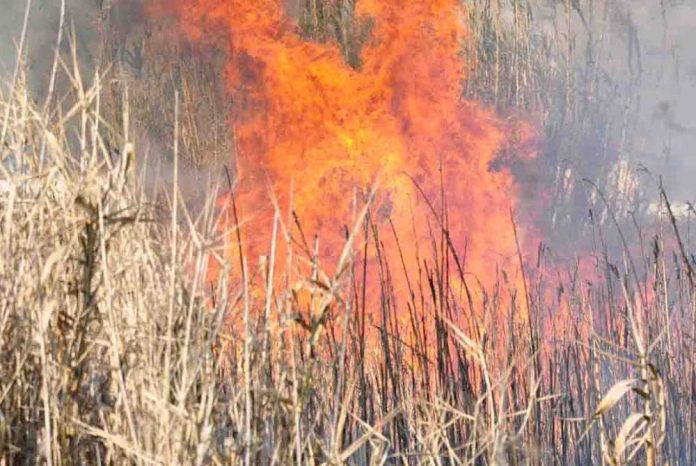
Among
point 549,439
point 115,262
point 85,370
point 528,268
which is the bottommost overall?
point 528,268

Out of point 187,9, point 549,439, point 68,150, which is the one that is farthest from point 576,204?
point 68,150

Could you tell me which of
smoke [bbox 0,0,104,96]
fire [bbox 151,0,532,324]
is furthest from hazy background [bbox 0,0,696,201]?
fire [bbox 151,0,532,324]

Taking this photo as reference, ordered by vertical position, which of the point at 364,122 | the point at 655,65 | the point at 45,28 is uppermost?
the point at 45,28

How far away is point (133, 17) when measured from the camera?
9680mm

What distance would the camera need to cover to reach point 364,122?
8.61 m

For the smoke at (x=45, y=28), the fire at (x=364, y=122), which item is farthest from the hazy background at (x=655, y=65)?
the fire at (x=364, y=122)

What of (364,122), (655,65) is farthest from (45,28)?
(655,65)

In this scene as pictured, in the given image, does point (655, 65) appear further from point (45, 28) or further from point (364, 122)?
point (45, 28)

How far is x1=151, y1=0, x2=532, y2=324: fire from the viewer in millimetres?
8555

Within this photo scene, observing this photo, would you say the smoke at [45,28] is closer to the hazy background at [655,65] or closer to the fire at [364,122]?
the hazy background at [655,65]

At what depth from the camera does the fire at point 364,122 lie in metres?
8.55

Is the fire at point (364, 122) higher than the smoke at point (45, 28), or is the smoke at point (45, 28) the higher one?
the smoke at point (45, 28)

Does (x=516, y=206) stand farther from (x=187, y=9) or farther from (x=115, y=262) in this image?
(x=115, y=262)

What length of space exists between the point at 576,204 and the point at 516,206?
2.68 feet
